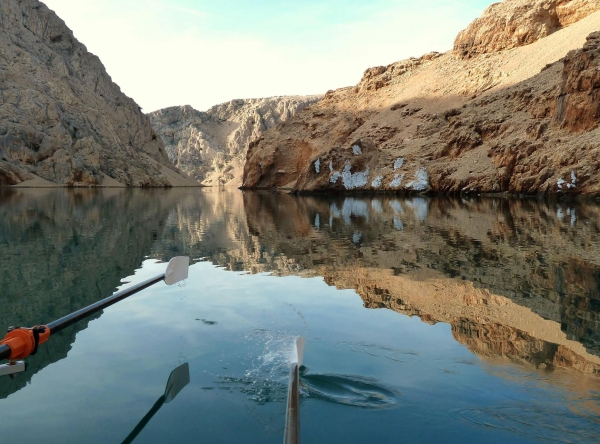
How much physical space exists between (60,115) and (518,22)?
3042 inches

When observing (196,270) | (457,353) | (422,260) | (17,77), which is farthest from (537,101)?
(17,77)

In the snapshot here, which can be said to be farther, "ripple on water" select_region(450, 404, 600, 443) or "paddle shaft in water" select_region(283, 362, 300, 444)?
"ripple on water" select_region(450, 404, 600, 443)

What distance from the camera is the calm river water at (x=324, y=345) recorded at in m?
4.18

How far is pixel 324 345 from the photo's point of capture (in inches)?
241

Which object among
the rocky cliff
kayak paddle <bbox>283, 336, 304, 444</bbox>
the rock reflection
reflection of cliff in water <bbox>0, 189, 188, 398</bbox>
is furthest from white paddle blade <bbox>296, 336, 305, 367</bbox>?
the rocky cliff

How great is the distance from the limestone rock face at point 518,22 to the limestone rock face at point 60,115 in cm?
6592

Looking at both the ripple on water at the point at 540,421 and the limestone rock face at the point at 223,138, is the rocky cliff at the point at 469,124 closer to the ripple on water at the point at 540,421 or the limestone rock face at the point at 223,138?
the ripple on water at the point at 540,421

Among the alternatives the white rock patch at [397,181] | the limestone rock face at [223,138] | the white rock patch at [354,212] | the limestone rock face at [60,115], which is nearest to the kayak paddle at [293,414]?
the white rock patch at [354,212]

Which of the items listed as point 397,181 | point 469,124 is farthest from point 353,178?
point 469,124

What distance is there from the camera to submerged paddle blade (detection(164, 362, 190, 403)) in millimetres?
4777

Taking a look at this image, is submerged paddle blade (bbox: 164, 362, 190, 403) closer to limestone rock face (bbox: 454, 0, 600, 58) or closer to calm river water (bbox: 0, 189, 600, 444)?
calm river water (bbox: 0, 189, 600, 444)

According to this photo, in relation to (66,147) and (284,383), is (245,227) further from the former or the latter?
(66,147)

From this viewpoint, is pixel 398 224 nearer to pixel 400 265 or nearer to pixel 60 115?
pixel 400 265

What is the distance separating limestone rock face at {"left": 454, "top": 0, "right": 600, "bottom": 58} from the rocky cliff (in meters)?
0.16
